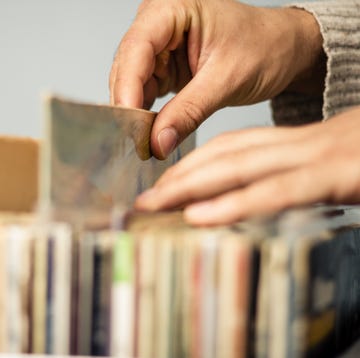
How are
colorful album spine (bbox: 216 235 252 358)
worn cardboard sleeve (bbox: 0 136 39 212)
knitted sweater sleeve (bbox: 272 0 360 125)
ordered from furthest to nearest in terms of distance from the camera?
1. knitted sweater sleeve (bbox: 272 0 360 125)
2. worn cardboard sleeve (bbox: 0 136 39 212)
3. colorful album spine (bbox: 216 235 252 358)

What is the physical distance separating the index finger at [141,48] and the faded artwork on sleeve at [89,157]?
194 mm

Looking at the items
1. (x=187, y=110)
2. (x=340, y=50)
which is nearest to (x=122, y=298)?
(x=187, y=110)

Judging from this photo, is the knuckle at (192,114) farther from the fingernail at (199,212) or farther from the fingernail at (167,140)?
the fingernail at (199,212)

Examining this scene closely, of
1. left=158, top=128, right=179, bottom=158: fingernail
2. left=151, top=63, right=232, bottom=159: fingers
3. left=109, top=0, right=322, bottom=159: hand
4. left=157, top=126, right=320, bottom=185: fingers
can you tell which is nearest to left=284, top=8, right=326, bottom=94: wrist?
left=109, top=0, right=322, bottom=159: hand

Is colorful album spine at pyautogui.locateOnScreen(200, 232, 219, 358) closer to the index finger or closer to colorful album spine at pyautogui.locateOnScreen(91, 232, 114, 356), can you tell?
colorful album spine at pyautogui.locateOnScreen(91, 232, 114, 356)

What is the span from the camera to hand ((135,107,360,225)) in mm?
336

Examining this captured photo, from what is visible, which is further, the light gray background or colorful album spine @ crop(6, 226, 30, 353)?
the light gray background

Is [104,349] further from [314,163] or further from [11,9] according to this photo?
[11,9]

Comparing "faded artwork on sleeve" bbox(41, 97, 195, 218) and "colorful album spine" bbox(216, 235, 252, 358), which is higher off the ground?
"faded artwork on sleeve" bbox(41, 97, 195, 218)

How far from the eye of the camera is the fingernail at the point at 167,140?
1.76ft

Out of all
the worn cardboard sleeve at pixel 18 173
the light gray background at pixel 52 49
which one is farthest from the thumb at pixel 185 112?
the light gray background at pixel 52 49

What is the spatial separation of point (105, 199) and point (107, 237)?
0.09 metres

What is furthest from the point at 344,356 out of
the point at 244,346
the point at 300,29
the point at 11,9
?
the point at 11,9

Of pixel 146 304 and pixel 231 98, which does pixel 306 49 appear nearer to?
pixel 231 98
